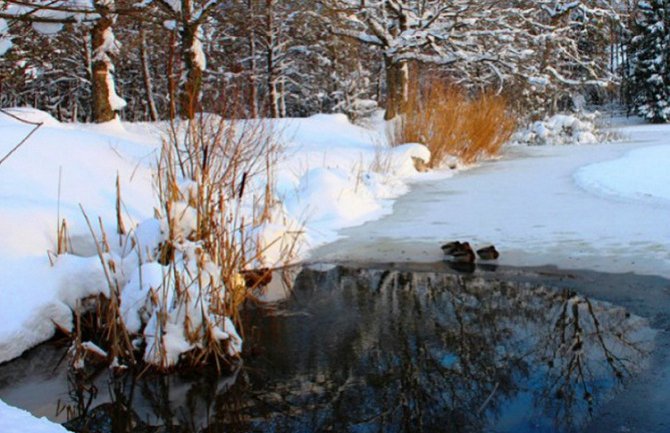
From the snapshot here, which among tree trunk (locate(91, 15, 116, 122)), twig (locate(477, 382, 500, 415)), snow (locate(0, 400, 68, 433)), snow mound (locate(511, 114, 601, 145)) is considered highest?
tree trunk (locate(91, 15, 116, 122))

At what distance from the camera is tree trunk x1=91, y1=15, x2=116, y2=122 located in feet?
42.8

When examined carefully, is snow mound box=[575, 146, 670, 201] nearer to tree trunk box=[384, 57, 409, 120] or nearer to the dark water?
the dark water

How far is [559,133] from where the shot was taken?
20.6 meters

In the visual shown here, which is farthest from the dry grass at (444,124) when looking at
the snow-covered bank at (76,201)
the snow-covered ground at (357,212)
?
the snow-covered ground at (357,212)

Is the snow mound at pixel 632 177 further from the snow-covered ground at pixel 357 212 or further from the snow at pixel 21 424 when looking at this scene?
the snow at pixel 21 424

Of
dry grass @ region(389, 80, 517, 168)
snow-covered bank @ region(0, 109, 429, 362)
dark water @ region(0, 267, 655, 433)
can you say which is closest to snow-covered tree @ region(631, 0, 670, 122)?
dry grass @ region(389, 80, 517, 168)

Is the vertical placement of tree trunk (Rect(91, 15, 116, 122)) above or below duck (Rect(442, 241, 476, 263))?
above

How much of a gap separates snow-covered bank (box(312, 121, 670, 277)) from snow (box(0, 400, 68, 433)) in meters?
4.42

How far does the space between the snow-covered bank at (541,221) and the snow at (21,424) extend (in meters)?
4.42

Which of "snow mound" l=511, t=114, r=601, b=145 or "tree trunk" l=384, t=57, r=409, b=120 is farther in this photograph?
"snow mound" l=511, t=114, r=601, b=145

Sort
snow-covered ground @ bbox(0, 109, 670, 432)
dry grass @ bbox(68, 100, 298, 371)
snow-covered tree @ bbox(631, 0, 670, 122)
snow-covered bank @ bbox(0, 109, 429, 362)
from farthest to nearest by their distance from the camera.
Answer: snow-covered tree @ bbox(631, 0, 670, 122) < snow-covered ground @ bbox(0, 109, 670, 432) < snow-covered bank @ bbox(0, 109, 429, 362) < dry grass @ bbox(68, 100, 298, 371)

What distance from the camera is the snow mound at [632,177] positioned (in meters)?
8.60

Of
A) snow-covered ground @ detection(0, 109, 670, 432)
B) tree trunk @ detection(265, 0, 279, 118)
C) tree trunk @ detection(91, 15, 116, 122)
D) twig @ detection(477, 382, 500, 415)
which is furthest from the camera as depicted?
tree trunk @ detection(265, 0, 279, 118)

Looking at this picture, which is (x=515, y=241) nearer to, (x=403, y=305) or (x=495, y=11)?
(x=403, y=305)
